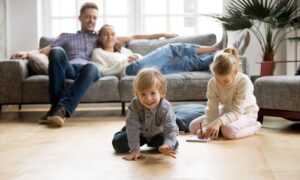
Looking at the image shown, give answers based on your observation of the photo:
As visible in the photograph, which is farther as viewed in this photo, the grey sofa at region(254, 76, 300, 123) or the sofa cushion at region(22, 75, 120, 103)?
the sofa cushion at region(22, 75, 120, 103)

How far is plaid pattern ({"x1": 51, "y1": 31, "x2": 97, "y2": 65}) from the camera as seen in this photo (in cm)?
416

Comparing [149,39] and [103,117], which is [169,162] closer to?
[103,117]

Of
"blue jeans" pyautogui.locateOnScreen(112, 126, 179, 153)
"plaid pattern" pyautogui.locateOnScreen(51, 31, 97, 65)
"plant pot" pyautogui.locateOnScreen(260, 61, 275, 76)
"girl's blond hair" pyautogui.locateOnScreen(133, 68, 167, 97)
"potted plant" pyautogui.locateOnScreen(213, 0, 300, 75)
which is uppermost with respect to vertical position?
"potted plant" pyautogui.locateOnScreen(213, 0, 300, 75)

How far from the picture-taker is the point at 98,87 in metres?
3.84

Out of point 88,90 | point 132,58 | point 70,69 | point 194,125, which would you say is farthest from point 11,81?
point 194,125

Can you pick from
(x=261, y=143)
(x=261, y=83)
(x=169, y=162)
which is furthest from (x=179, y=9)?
(x=169, y=162)

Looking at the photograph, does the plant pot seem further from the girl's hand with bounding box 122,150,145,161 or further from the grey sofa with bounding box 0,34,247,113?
the girl's hand with bounding box 122,150,145,161

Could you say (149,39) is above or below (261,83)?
above

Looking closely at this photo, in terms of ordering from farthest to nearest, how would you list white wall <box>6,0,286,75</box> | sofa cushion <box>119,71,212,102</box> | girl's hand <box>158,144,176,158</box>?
white wall <box>6,0,286,75</box> → sofa cushion <box>119,71,212,102</box> → girl's hand <box>158,144,176,158</box>

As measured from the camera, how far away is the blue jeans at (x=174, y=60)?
3.92m

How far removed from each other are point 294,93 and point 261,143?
0.55m

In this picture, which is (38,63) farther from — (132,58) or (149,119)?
(149,119)

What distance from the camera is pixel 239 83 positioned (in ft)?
9.23

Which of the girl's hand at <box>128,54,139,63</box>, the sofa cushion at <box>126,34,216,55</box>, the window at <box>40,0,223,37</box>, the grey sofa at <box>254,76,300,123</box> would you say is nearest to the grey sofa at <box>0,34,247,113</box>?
the girl's hand at <box>128,54,139,63</box>
